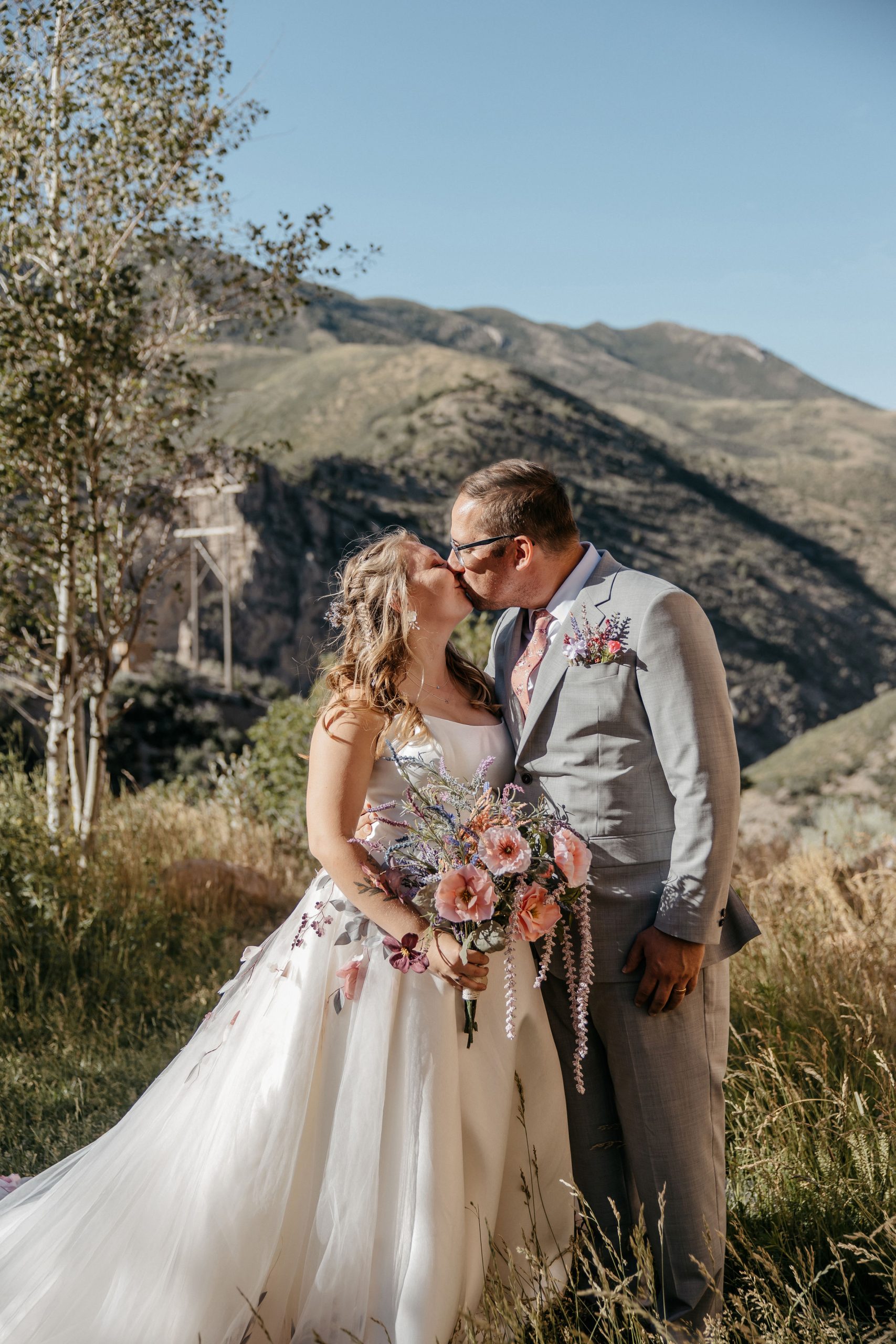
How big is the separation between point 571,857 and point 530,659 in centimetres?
73

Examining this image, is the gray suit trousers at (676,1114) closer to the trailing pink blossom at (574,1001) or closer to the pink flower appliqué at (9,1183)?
the trailing pink blossom at (574,1001)

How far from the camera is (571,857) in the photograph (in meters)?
2.21

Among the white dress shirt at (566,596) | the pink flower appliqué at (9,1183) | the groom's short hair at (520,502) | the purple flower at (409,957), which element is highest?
the groom's short hair at (520,502)

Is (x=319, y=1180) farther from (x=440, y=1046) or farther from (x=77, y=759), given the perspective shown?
(x=77, y=759)

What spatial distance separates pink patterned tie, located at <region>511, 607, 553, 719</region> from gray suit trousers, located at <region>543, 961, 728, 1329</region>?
0.77 metres

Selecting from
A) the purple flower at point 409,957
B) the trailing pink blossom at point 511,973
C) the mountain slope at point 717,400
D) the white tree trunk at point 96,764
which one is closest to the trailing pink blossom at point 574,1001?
the trailing pink blossom at point 511,973

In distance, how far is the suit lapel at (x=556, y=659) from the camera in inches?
102

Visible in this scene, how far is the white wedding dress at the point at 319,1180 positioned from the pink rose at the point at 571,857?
359mm

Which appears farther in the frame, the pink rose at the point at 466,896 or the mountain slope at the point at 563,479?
the mountain slope at the point at 563,479

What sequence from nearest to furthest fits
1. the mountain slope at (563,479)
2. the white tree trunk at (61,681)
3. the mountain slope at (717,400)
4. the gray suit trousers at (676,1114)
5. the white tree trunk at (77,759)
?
the gray suit trousers at (676,1114) → the white tree trunk at (61,681) → the white tree trunk at (77,759) → the mountain slope at (563,479) → the mountain slope at (717,400)

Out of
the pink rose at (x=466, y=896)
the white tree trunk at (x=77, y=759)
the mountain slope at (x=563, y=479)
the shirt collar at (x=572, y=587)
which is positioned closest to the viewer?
the pink rose at (x=466, y=896)

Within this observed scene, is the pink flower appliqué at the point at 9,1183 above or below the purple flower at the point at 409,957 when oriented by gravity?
below

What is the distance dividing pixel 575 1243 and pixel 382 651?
159cm

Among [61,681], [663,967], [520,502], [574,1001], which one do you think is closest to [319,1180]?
[574,1001]
